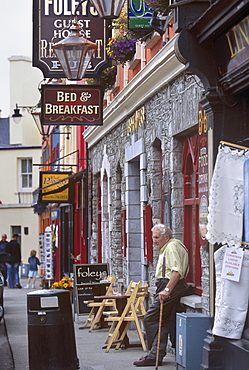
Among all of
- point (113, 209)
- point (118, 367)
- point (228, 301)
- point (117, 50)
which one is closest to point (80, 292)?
point (113, 209)

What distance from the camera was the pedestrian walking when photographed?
10.5 m

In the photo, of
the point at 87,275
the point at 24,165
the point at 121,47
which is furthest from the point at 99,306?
the point at 24,165

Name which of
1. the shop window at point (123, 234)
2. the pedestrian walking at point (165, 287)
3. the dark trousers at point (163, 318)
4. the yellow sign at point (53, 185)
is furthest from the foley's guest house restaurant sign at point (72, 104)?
the yellow sign at point (53, 185)

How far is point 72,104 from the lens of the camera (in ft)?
49.4

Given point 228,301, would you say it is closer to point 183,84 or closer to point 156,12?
point 183,84

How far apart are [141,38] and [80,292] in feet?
17.9

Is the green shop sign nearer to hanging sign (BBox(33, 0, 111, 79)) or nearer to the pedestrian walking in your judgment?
hanging sign (BBox(33, 0, 111, 79))

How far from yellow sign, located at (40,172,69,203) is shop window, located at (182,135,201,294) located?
14.2 meters

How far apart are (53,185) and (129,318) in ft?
46.2

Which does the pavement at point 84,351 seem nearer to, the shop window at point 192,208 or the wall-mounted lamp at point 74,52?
the shop window at point 192,208

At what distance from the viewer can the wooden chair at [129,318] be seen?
39.4ft

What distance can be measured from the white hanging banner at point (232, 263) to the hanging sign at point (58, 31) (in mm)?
7149

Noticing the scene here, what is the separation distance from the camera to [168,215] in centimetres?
1201

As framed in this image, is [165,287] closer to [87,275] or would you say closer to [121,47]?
[121,47]
